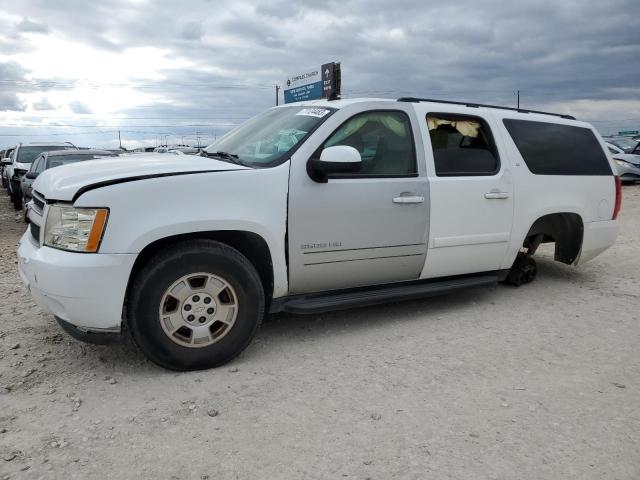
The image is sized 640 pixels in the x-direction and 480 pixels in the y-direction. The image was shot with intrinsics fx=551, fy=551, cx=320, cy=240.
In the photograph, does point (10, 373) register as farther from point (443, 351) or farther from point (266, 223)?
point (443, 351)

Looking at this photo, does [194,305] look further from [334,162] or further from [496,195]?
[496,195]

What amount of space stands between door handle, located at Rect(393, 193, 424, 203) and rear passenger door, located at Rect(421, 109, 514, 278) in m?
0.14

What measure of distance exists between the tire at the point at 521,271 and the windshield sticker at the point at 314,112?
2830 millimetres

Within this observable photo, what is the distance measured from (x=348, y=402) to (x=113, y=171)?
2.01 meters

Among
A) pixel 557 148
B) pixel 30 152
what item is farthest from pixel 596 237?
pixel 30 152

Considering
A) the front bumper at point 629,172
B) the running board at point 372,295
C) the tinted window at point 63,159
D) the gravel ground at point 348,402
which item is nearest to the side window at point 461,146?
the running board at point 372,295

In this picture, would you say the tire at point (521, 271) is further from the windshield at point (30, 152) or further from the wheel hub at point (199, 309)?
the windshield at point (30, 152)

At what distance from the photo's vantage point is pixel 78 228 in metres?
3.22

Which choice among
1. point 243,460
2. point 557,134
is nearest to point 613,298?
point 557,134

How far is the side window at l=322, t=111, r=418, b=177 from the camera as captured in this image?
4.11 m

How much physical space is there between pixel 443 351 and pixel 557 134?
2.72 m

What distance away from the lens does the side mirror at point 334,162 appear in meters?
3.71

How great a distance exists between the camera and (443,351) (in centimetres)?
394

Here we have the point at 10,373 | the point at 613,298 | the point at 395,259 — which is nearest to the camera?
the point at 10,373
